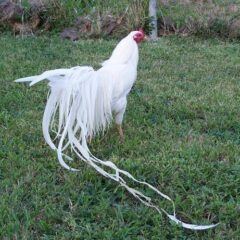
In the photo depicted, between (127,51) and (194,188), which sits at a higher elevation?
(127,51)

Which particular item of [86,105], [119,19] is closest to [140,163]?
[86,105]

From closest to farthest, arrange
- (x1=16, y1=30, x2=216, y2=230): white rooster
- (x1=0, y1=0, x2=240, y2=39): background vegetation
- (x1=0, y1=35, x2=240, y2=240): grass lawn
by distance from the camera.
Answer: (x1=0, y1=35, x2=240, y2=240): grass lawn
(x1=16, y1=30, x2=216, y2=230): white rooster
(x1=0, y1=0, x2=240, y2=39): background vegetation

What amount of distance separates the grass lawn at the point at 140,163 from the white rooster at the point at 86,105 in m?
0.10

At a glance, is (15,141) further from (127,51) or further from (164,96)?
(164,96)

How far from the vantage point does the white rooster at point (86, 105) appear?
11.8ft

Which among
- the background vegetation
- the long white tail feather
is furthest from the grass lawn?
the background vegetation

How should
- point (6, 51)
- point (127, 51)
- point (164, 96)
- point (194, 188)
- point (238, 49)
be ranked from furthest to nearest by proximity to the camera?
point (238, 49), point (6, 51), point (164, 96), point (127, 51), point (194, 188)

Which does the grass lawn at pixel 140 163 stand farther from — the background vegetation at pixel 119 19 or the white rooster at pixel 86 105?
the background vegetation at pixel 119 19

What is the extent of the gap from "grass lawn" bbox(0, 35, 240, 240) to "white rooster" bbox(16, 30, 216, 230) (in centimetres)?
10

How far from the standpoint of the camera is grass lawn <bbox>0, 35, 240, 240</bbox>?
3.28 m

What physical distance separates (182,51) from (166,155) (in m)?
4.00

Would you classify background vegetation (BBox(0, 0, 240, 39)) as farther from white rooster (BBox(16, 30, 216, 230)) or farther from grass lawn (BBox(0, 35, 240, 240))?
white rooster (BBox(16, 30, 216, 230))

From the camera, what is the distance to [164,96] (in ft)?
18.6

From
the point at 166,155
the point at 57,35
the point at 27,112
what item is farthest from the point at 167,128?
the point at 57,35
